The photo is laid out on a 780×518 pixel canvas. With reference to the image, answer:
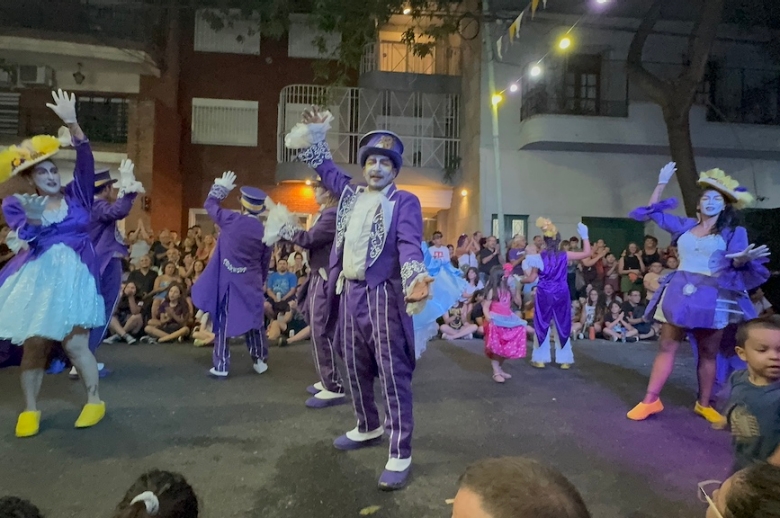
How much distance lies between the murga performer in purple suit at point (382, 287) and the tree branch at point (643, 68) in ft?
31.0

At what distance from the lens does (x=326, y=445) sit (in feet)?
11.8

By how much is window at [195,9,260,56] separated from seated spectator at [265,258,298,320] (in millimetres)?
9407

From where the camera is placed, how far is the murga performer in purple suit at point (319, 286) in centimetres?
389

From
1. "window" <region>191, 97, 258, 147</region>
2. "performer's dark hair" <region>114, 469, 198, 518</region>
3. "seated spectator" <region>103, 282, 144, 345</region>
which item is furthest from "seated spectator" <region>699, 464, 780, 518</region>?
"window" <region>191, 97, 258, 147</region>

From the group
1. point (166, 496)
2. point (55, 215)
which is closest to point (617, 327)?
point (55, 215)

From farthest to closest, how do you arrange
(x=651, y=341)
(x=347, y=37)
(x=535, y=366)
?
1. (x=347, y=37)
2. (x=651, y=341)
3. (x=535, y=366)

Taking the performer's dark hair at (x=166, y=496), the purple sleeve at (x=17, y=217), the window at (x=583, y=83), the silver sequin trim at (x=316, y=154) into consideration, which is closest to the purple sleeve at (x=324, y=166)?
the silver sequin trim at (x=316, y=154)

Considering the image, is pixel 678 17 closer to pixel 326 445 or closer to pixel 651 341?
pixel 651 341

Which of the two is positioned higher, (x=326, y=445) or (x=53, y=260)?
(x=53, y=260)

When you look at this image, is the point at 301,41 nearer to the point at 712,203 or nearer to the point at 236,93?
the point at 236,93

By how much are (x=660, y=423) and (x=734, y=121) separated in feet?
36.1

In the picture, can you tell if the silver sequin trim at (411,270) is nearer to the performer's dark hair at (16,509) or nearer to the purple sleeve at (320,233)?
the purple sleeve at (320,233)

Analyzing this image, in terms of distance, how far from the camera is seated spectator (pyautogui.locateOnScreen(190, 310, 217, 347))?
298 inches

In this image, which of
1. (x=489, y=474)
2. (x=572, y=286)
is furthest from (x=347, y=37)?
(x=489, y=474)
